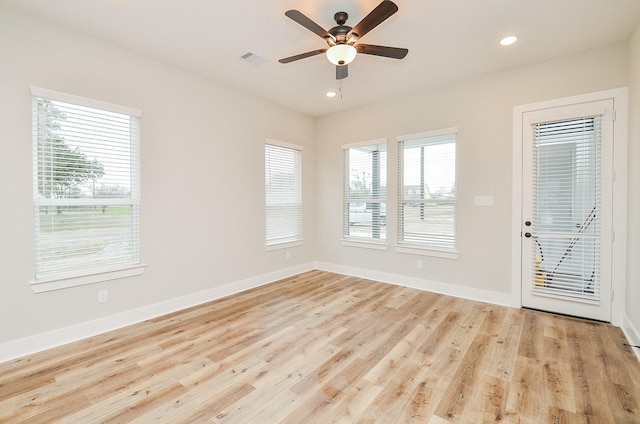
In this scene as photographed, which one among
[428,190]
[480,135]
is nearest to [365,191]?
[428,190]

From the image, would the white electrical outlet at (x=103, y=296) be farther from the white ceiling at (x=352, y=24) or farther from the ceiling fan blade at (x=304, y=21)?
the ceiling fan blade at (x=304, y=21)

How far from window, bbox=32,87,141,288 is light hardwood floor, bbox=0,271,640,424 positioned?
82cm

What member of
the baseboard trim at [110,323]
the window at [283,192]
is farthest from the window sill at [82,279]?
the window at [283,192]

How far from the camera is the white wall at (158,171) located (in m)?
→ 2.51

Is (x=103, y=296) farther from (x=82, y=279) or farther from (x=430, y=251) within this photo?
(x=430, y=251)

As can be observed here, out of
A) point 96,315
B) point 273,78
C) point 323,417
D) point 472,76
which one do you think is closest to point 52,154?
point 96,315

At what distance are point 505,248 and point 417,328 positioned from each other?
1654 mm

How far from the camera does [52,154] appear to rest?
2695mm

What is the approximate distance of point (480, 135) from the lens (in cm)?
386

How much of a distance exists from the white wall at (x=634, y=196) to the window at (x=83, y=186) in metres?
5.00

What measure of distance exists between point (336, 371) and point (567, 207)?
3.16m

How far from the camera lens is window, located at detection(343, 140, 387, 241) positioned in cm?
491

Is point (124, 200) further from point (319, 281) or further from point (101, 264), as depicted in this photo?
point (319, 281)

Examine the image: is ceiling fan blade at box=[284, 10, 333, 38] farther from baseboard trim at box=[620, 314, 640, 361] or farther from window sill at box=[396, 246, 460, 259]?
baseboard trim at box=[620, 314, 640, 361]
